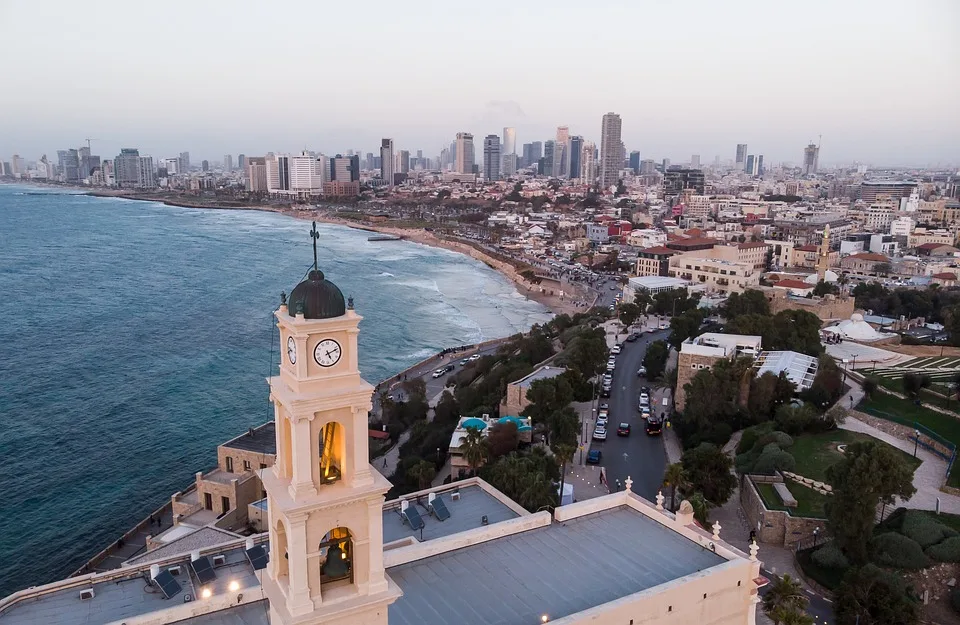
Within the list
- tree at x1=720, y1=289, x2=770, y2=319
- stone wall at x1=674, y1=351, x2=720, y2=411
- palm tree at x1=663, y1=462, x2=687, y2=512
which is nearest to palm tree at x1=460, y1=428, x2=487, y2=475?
palm tree at x1=663, y1=462, x2=687, y2=512

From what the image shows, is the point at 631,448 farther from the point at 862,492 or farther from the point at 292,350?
the point at 292,350

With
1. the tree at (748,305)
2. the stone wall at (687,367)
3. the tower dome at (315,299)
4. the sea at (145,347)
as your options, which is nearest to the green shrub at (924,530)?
the stone wall at (687,367)

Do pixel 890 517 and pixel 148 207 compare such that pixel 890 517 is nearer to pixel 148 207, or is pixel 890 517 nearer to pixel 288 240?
pixel 288 240

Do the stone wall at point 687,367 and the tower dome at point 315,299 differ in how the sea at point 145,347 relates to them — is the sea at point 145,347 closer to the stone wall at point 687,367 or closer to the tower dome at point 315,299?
the stone wall at point 687,367

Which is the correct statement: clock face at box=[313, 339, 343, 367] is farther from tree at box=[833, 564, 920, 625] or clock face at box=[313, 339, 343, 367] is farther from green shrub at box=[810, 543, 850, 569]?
green shrub at box=[810, 543, 850, 569]

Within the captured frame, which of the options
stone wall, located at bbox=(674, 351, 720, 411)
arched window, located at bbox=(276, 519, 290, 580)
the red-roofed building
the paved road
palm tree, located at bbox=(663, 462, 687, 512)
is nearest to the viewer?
arched window, located at bbox=(276, 519, 290, 580)

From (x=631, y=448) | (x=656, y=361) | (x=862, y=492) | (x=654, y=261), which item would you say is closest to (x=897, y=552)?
(x=862, y=492)

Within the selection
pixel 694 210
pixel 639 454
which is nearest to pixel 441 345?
Answer: pixel 639 454
